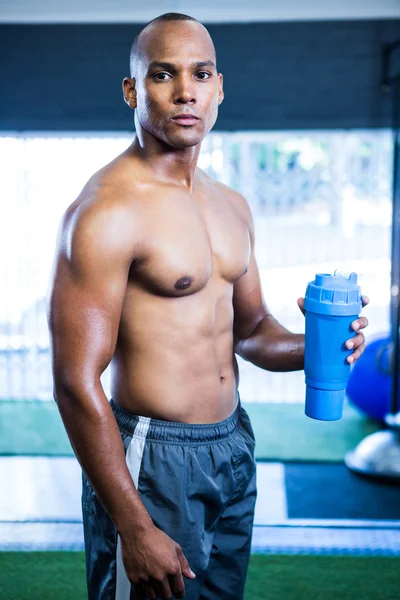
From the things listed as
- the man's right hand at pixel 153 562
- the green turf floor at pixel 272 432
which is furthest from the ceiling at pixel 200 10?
the man's right hand at pixel 153 562

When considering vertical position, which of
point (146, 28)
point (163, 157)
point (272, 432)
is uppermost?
point (146, 28)

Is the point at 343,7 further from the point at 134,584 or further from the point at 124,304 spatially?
the point at 134,584

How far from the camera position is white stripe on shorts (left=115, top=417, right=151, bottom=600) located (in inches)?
57.4

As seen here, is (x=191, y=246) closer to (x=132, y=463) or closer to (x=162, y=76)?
(x=162, y=76)

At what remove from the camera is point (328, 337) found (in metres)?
1.42

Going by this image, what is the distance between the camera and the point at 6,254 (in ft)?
14.8

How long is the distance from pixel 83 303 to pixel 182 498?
19.2 inches

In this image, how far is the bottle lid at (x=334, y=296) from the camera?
1396 millimetres

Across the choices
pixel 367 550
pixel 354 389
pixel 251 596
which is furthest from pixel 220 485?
pixel 354 389

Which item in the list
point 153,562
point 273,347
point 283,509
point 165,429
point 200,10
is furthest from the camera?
point 200,10

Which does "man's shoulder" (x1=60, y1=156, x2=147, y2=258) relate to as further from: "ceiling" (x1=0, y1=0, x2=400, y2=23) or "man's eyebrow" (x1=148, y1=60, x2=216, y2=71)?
"ceiling" (x1=0, y1=0, x2=400, y2=23)

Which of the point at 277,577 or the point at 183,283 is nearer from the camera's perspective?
the point at 183,283

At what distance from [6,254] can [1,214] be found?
0.86 ft

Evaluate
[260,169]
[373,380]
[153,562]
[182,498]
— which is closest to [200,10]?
[260,169]
